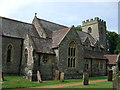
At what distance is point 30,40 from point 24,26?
6.67 m

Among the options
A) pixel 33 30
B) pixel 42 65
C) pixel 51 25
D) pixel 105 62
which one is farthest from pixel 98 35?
pixel 42 65

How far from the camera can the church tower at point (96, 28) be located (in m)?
46.0

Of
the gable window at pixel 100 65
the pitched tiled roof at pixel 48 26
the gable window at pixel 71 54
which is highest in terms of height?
the pitched tiled roof at pixel 48 26

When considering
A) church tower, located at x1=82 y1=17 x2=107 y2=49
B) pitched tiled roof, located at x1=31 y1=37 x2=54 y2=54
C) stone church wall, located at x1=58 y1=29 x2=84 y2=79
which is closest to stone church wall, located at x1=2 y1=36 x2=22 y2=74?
pitched tiled roof, located at x1=31 y1=37 x2=54 y2=54

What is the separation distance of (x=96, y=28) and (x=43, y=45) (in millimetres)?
24895

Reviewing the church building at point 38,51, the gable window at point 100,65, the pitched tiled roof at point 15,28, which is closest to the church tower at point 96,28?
the gable window at point 100,65

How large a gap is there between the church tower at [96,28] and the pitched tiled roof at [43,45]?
74.2 ft

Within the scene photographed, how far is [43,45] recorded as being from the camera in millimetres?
25641

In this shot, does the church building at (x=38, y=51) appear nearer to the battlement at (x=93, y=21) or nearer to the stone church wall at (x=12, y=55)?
the stone church wall at (x=12, y=55)

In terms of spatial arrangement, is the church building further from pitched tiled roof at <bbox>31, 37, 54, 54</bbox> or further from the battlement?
the battlement

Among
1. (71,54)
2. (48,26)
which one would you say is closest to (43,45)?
(71,54)

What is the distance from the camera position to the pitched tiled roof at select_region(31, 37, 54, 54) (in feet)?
79.8

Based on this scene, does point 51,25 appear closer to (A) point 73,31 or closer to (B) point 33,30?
(B) point 33,30

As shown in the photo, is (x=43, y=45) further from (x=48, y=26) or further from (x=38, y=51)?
(x=48, y=26)
